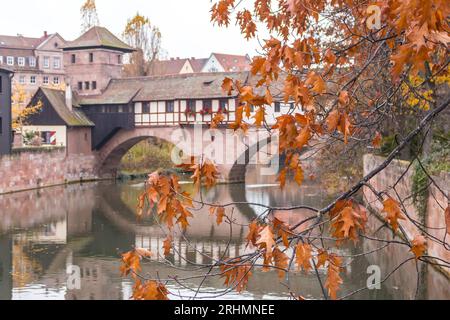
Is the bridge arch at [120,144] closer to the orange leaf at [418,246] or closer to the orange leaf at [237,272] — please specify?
the orange leaf at [237,272]

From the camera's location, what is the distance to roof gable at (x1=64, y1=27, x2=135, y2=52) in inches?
1431

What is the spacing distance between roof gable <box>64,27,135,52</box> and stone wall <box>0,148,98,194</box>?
5846 millimetres

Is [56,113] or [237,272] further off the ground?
[56,113]

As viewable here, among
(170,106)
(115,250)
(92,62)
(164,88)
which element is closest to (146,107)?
(164,88)

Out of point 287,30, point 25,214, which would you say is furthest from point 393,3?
point 25,214

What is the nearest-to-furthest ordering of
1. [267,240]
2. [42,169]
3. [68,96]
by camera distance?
[267,240] < [42,169] < [68,96]

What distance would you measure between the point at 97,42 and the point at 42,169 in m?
8.69

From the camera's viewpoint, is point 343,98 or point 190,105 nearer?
point 343,98

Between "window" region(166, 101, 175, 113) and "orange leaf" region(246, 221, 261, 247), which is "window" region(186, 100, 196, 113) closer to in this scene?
"window" region(166, 101, 175, 113)

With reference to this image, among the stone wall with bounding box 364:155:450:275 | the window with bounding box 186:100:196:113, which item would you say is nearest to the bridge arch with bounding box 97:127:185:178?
the window with bounding box 186:100:196:113

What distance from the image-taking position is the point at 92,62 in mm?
36375

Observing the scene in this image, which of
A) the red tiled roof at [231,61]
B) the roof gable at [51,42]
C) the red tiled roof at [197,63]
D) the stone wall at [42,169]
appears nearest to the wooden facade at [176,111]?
the stone wall at [42,169]

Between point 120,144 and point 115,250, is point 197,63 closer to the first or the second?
point 120,144

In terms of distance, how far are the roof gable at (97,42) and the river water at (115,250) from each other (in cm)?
1080
